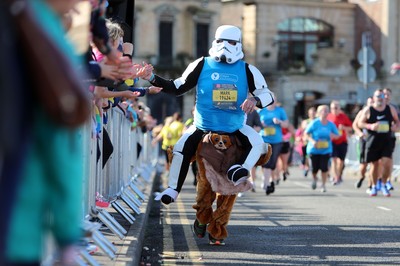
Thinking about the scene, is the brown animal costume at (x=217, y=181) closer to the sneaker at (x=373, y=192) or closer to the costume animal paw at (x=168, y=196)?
the costume animal paw at (x=168, y=196)

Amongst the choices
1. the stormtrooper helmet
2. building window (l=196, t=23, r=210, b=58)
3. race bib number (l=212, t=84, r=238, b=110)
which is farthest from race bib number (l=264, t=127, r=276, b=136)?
building window (l=196, t=23, r=210, b=58)

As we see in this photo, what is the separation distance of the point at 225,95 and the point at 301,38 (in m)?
61.3

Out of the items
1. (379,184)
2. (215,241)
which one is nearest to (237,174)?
(215,241)

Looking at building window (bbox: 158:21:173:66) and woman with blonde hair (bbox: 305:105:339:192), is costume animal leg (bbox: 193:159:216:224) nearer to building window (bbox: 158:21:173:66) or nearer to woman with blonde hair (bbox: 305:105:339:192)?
woman with blonde hair (bbox: 305:105:339:192)

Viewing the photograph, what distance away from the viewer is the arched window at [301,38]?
235 feet

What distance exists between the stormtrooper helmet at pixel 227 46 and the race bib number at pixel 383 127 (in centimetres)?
996

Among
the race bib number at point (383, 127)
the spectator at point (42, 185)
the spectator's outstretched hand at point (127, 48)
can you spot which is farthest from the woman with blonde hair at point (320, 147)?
the spectator at point (42, 185)

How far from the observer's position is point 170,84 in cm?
1166

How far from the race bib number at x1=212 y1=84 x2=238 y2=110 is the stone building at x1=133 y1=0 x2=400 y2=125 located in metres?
52.7

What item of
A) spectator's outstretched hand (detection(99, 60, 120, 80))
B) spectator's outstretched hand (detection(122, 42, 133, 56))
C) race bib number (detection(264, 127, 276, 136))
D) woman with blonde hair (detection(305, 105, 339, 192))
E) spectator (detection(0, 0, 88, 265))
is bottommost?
woman with blonde hair (detection(305, 105, 339, 192))

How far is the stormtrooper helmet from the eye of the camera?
1173 cm

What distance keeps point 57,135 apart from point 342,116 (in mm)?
23931

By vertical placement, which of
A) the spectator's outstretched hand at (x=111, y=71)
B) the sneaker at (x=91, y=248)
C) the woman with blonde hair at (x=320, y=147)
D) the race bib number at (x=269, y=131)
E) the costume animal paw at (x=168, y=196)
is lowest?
the woman with blonde hair at (x=320, y=147)

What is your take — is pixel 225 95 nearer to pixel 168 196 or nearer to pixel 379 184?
pixel 168 196
